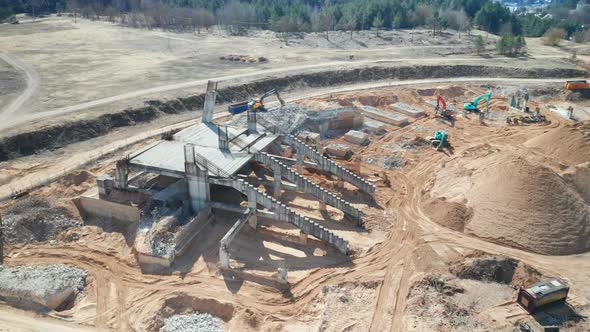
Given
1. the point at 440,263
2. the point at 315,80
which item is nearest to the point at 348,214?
the point at 440,263

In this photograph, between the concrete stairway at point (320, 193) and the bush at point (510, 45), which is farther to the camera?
the bush at point (510, 45)

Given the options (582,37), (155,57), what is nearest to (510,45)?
(582,37)

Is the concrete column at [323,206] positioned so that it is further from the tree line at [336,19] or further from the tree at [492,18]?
the tree at [492,18]

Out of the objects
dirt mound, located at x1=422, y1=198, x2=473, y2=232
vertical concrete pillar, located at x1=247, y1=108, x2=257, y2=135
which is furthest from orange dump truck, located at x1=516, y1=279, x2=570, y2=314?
vertical concrete pillar, located at x1=247, y1=108, x2=257, y2=135

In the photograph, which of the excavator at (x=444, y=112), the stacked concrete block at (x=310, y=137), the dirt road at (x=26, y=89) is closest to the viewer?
the stacked concrete block at (x=310, y=137)

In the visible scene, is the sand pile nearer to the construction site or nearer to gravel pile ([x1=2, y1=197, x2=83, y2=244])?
the construction site

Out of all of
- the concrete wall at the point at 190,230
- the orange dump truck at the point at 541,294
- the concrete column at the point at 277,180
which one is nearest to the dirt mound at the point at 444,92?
the concrete column at the point at 277,180

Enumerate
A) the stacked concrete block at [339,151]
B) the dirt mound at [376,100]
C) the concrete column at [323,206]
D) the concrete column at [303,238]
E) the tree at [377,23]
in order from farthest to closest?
1. the tree at [377,23]
2. the dirt mound at [376,100]
3. the stacked concrete block at [339,151]
4. the concrete column at [323,206]
5. the concrete column at [303,238]

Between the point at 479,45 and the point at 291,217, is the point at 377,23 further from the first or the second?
the point at 291,217
